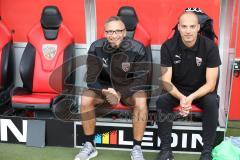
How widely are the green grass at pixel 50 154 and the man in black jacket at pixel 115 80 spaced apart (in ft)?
0.36

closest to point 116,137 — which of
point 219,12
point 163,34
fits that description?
point 163,34

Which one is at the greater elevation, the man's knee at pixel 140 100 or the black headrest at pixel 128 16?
the black headrest at pixel 128 16

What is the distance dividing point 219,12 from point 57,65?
4.96 ft

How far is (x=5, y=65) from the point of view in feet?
11.9

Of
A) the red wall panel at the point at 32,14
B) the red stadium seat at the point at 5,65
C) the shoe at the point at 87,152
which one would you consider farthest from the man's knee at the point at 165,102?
the red stadium seat at the point at 5,65

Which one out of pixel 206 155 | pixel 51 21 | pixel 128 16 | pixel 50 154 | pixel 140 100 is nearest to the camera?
pixel 206 155

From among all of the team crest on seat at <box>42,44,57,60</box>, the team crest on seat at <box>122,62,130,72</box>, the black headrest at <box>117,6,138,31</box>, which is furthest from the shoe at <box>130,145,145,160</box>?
the team crest on seat at <box>42,44,57,60</box>

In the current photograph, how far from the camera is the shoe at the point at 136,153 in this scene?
306cm

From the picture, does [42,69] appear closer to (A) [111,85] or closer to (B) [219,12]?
(A) [111,85]

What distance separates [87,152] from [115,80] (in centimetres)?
61

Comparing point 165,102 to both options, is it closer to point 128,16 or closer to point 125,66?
point 125,66

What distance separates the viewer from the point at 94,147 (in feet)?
10.7

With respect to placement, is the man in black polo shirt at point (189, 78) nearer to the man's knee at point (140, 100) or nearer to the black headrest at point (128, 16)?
the man's knee at point (140, 100)

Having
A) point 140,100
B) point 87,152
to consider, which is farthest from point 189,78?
point 87,152
